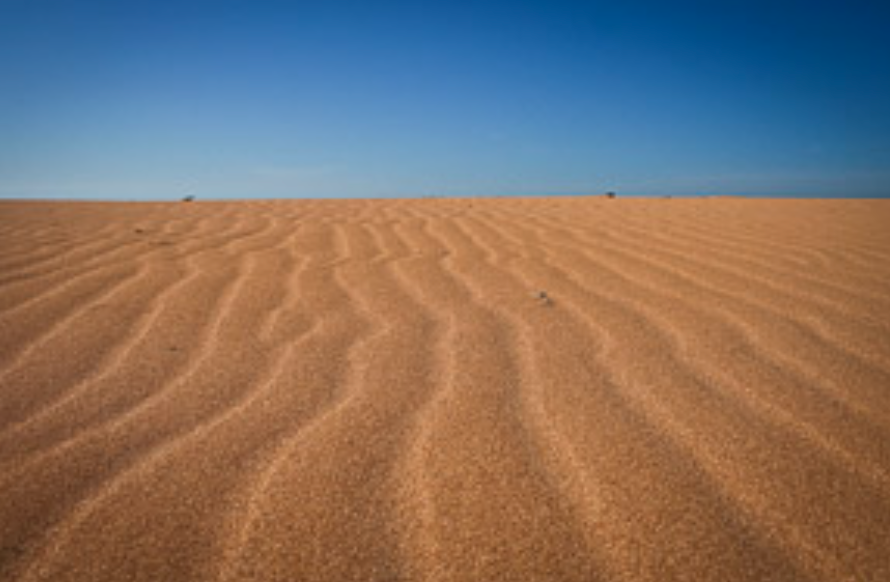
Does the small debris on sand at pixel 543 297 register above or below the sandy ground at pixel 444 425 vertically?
above

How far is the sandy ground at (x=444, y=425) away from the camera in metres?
0.87

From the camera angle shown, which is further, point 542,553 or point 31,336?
point 31,336

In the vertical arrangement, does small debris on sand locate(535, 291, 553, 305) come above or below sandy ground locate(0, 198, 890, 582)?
above

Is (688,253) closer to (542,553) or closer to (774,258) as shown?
(774,258)

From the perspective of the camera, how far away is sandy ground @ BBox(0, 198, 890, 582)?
875 millimetres

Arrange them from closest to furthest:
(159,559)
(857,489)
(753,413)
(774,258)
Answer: (159,559)
(857,489)
(753,413)
(774,258)

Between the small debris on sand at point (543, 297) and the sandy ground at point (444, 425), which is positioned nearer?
the sandy ground at point (444, 425)

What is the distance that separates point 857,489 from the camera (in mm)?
1015

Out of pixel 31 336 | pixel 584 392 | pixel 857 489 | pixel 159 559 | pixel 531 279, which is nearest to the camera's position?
pixel 159 559

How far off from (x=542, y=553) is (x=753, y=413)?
74 centimetres

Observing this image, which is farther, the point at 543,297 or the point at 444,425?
the point at 543,297

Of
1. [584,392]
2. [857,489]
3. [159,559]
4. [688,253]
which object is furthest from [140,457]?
[688,253]

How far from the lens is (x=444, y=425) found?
1.25 metres

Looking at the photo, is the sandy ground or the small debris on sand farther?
the small debris on sand
